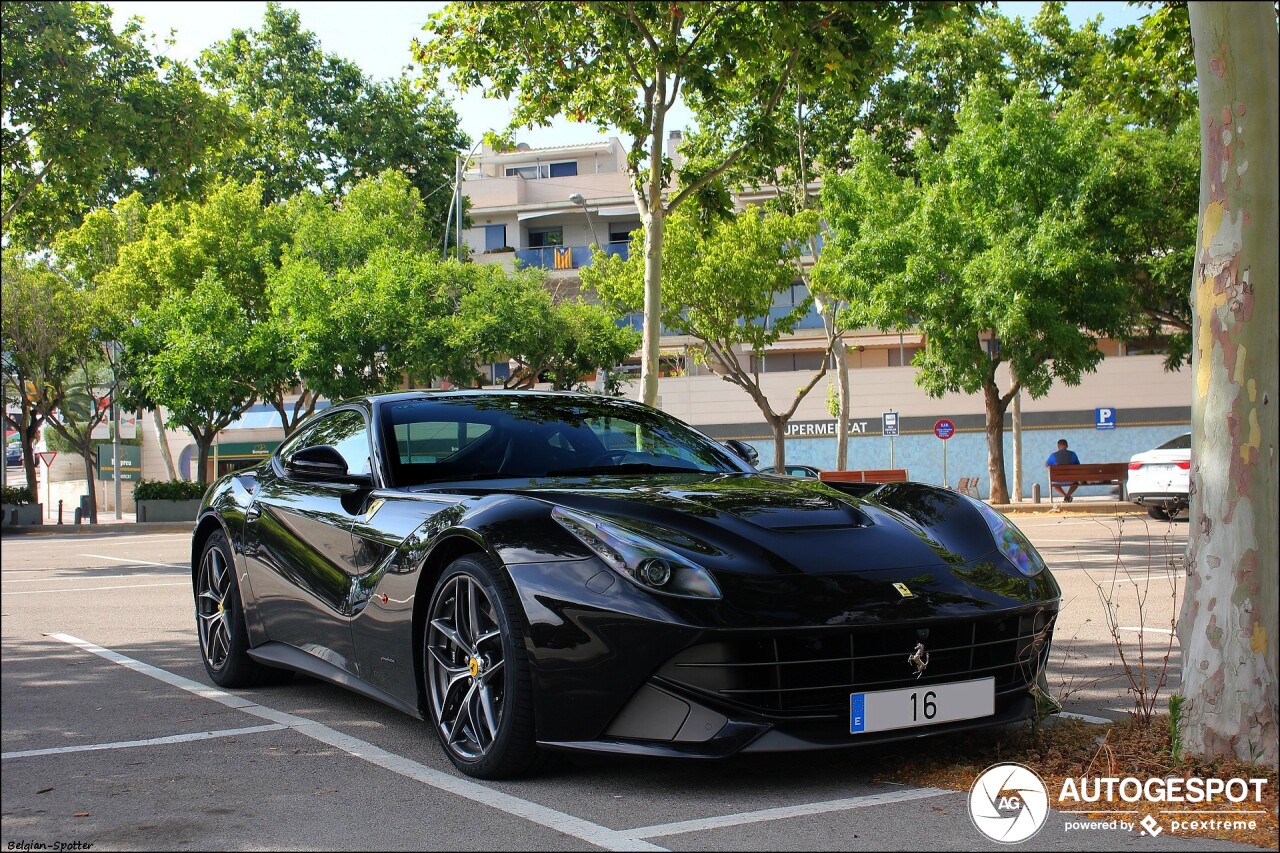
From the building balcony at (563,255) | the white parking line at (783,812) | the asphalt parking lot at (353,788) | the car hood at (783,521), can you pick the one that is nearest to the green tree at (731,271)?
the building balcony at (563,255)

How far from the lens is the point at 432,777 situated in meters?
4.40

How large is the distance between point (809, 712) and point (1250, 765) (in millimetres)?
1344

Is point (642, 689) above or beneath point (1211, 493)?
beneath

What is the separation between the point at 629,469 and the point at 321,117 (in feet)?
157

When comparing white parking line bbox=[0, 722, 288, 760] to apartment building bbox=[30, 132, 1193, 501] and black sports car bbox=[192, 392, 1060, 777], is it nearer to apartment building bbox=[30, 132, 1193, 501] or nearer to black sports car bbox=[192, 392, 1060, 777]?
black sports car bbox=[192, 392, 1060, 777]

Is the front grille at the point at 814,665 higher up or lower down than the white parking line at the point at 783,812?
higher up

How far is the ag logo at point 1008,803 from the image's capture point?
11.9 ft

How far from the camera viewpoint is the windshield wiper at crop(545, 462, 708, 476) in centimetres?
531

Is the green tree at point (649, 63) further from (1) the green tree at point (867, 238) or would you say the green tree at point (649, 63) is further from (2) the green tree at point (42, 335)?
(2) the green tree at point (42, 335)

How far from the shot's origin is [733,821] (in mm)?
3773

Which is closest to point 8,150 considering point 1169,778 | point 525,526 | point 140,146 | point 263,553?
point 140,146

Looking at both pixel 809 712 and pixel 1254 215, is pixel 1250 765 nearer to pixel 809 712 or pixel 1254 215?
pixel 809 712

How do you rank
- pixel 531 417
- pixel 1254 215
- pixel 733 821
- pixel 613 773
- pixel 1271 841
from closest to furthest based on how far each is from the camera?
pixel 1271 841 < pixel 733 821 < pixel 1254 215 < pixel 613 773 < pixel 531 417

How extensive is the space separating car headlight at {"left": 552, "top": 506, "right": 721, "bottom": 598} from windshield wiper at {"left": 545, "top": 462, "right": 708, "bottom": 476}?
1.08 meters
